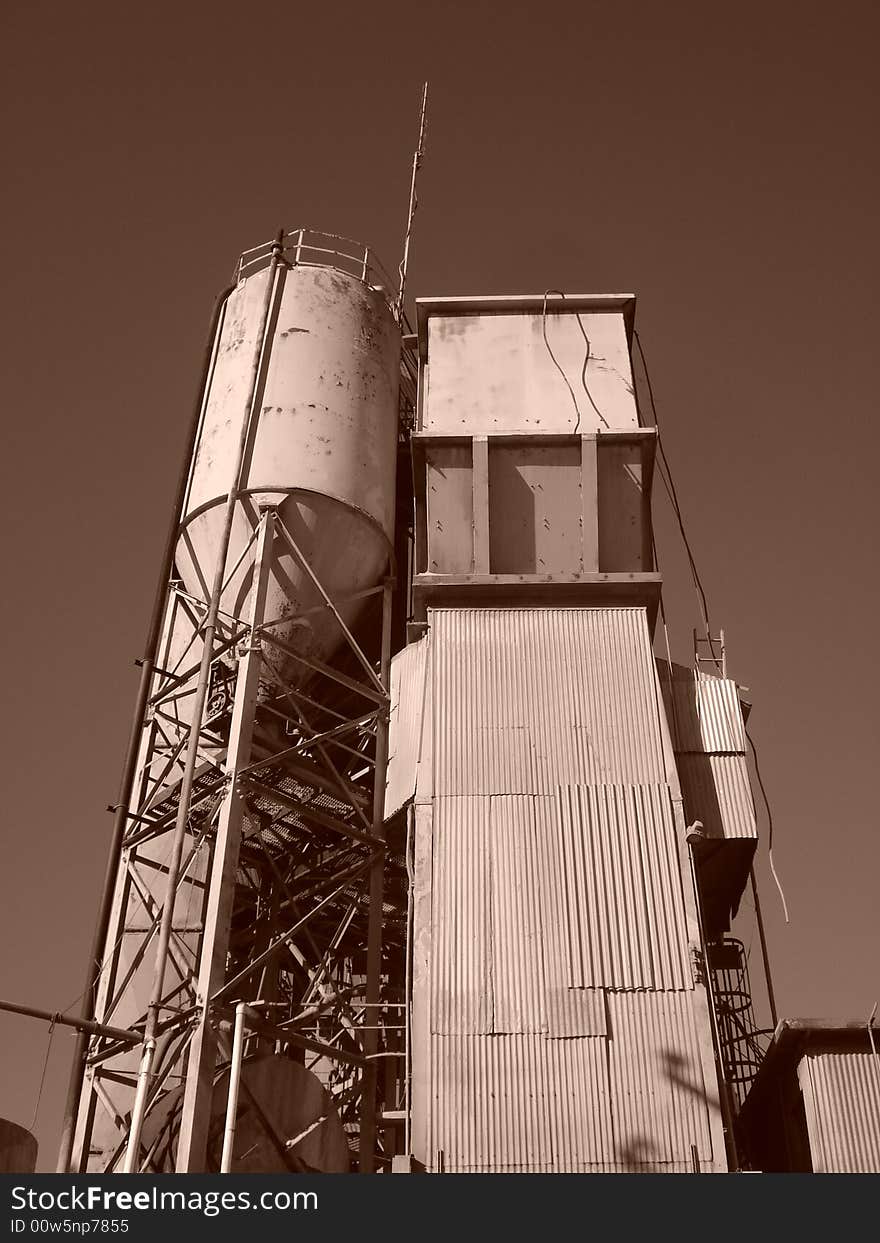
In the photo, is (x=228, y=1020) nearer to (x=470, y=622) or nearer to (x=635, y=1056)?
(x=635, y=1056)

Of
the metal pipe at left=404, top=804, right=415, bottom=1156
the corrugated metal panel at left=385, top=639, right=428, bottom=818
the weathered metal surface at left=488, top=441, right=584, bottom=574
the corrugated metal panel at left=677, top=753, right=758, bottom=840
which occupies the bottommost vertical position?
the metal pipe at left=404, top=804, right=415, bottom=1156

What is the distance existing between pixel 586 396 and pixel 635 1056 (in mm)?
11242

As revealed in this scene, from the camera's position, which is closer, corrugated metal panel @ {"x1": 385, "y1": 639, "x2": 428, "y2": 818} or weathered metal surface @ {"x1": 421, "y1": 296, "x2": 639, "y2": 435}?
corrugated metal panel @ {"x1": 385, "y1": 639, "x2": 428, "y2": 818}

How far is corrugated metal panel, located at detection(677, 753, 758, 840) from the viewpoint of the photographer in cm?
1812

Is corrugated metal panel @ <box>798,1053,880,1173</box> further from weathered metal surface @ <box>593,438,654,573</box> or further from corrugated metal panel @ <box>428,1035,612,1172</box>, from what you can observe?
weathered metal surface @ <box>593,438,654,573</box>

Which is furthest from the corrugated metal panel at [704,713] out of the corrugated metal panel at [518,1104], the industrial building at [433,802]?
the corrugated metal panel at [518,1104]

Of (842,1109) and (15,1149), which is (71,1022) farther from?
(842,1109)

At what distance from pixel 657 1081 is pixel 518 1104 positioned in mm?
1729

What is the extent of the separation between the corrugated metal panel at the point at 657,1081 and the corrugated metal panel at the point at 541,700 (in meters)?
3.29

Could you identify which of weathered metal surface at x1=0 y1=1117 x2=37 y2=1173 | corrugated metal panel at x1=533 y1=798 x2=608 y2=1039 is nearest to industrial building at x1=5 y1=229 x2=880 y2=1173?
A: corrugated metal panel at x1=533 y1=798 x2=608 y2=1039

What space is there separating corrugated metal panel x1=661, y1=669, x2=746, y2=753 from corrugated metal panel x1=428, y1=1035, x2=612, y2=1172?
553 centimetres

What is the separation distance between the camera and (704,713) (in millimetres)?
19297

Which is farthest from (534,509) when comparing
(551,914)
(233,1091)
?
(233,1091)

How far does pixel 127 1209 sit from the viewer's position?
11.0 m
